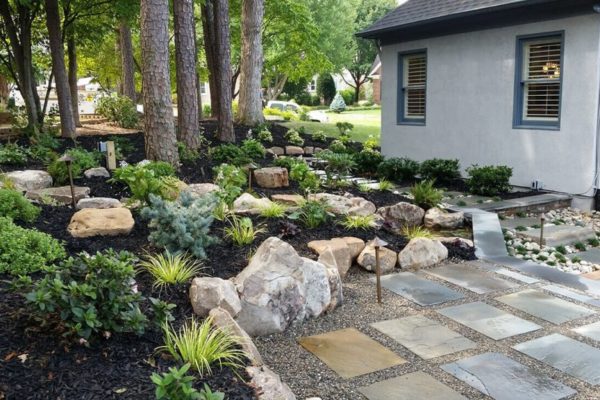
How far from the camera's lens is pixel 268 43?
845 inches

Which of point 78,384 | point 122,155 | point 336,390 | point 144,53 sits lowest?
point 336,390

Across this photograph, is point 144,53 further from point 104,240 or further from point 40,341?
point 40,341

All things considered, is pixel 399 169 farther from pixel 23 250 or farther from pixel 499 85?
pixel 23 250

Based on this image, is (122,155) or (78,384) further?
(122,155)

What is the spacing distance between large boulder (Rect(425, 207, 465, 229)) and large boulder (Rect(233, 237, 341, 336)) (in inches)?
111

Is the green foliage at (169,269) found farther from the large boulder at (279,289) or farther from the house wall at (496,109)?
the house wall at (496,109)

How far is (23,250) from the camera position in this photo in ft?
12.3

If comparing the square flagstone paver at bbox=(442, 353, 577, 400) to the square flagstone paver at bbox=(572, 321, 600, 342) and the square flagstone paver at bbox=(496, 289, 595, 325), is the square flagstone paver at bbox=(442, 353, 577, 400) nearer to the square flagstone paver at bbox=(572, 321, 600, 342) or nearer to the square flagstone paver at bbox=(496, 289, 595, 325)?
the square flagstone paver at bbox=(572, 321, 600, 342)

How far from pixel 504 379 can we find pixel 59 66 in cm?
1054

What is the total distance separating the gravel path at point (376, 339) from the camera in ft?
10.3

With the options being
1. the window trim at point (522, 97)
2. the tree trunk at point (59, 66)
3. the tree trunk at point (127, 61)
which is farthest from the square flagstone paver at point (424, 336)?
the tree trunk at point (127, 61)

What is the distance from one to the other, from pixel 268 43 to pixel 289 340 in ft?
62.6

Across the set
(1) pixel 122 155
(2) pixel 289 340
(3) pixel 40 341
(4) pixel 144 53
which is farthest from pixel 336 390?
(1) pixel 122 155

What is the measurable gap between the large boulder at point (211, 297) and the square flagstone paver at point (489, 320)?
163cm
